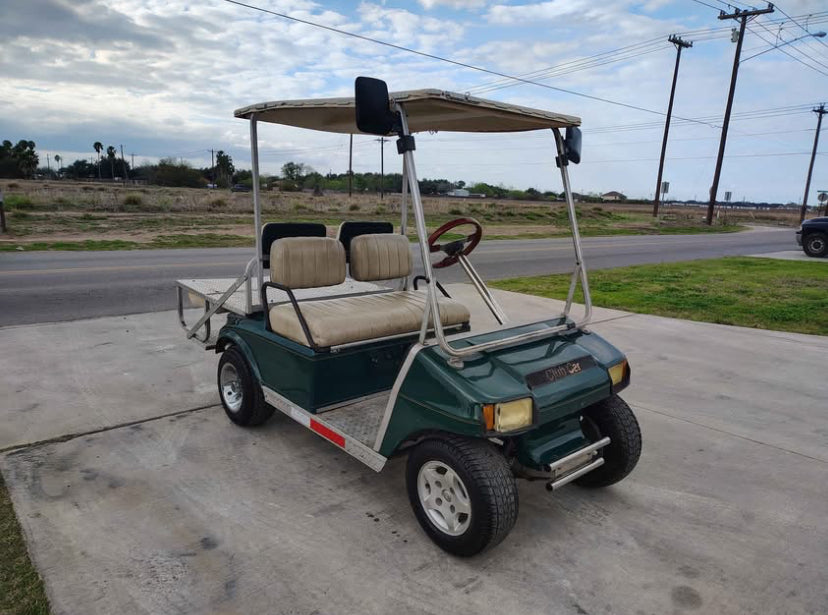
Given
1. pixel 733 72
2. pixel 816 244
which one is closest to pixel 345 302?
pixel 816 244

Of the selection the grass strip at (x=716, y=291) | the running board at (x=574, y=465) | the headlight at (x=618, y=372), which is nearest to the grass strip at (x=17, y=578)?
the running board at (x=574, y=465)

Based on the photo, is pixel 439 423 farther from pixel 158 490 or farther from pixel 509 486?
pixel 158 490

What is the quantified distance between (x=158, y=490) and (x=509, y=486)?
6.19 ft

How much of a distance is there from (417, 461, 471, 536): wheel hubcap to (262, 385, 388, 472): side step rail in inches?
9.6

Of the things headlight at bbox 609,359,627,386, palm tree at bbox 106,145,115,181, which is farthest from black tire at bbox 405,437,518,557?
palm tree at bbox 106,145,115,181

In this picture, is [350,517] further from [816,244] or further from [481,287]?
[816,244]

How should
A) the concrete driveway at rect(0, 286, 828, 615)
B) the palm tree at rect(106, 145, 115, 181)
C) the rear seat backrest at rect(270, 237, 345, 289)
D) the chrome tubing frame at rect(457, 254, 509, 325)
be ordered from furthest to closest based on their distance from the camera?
the palm tree at rect(106, 145, 115, 181)
the rear seat backrest at rect(270, 237, 345, 289)
the chrome tubing frame at rect(457, 254, 509, 325)
the concrete driveway at rect(0, 286, 828, 615)

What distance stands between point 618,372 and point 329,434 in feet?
5.21

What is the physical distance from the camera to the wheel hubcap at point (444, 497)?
259 centimetres

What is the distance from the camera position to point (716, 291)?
9914mm

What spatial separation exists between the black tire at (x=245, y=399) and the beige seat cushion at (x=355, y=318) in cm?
45

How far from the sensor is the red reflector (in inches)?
122

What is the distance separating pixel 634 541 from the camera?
110 inches

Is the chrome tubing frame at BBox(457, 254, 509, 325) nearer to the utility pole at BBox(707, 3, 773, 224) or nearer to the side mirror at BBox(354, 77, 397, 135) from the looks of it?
the side mirror at BBox(354, 77, 397, 135)
